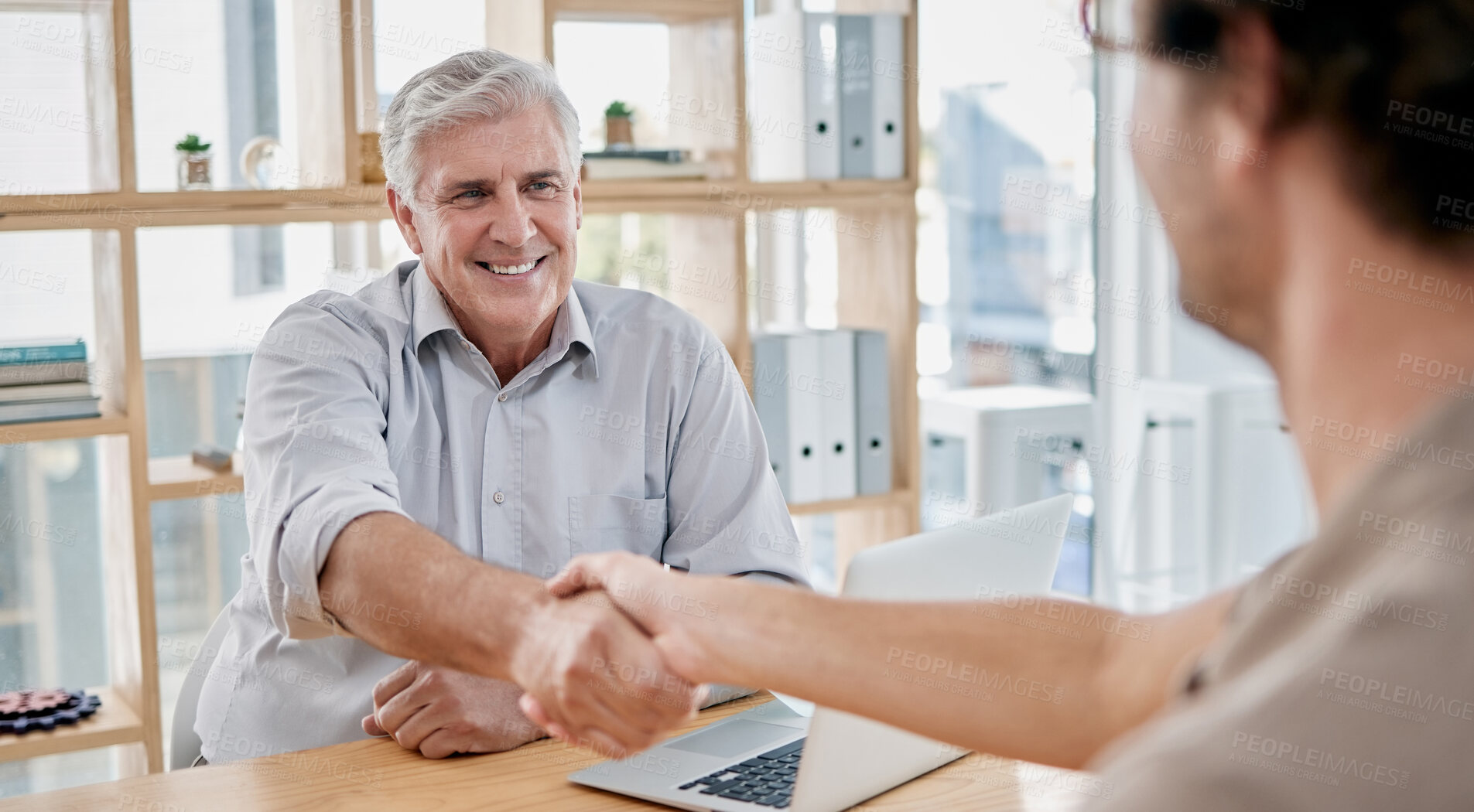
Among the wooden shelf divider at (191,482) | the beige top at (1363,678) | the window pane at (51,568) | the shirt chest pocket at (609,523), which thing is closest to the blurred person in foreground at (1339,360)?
the beige top at (1363,678)

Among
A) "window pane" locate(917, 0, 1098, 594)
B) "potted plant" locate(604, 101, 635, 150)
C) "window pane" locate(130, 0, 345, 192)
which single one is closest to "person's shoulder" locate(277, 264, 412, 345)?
"window pane" locate(130, 0, 345, 192)

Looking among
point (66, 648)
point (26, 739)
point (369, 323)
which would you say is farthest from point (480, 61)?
point (66, 648)

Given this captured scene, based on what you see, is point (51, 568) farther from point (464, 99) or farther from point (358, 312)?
point (464, 99)

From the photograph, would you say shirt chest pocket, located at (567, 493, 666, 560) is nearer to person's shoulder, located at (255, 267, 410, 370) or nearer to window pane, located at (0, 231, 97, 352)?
person's shoulder, located at (255, 267, 410, 370)

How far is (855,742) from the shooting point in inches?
48.4

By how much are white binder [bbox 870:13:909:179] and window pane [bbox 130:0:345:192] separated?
4.18ft

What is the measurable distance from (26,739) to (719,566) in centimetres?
151

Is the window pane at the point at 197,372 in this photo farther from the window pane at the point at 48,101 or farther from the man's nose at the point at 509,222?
the man's nose at the point at 509,222

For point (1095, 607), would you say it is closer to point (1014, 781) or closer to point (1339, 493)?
point (1014, 781)

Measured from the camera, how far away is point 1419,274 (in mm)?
590

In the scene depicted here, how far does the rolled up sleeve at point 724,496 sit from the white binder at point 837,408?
1044mm

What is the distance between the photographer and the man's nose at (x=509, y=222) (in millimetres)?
2018

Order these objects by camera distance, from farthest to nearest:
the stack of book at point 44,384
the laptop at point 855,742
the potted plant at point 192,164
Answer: the potted plant at point 192,164
the stack of book at point 44,384
the laptop at point 855,742

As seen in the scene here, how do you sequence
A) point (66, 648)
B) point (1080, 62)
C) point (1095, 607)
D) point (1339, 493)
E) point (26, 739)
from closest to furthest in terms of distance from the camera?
point (1339, 493)
point (1095, 607)
point (26, 739)
point (66, 648)
point (1080, 62)
